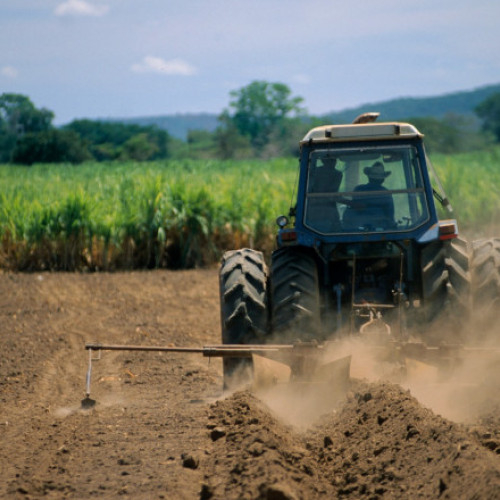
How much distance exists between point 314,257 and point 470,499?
9.65 ft

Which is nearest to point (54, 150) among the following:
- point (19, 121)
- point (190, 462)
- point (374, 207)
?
point (19, 121)

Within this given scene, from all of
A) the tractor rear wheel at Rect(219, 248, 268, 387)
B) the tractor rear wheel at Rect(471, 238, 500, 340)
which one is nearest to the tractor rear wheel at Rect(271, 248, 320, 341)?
the tractor rear wheel at Rect(219, 248, 268, 387)

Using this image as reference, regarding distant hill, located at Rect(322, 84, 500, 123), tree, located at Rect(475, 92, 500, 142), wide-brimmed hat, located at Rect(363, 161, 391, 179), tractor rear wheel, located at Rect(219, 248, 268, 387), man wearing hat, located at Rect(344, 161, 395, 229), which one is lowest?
tractor rear wheel, located at Rect(219, 248, 268, 387)

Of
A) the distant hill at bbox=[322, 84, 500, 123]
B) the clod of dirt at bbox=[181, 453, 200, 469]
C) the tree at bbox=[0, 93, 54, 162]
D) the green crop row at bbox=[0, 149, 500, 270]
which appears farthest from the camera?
the distant hill at bbox=[322, 84, 500, 123]

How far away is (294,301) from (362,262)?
2.65 feet

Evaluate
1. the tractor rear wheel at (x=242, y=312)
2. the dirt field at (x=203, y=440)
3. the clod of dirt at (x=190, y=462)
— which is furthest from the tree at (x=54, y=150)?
the clod of dirt at (x=190, y=462)

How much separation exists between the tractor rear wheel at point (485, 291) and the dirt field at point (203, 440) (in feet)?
2.72

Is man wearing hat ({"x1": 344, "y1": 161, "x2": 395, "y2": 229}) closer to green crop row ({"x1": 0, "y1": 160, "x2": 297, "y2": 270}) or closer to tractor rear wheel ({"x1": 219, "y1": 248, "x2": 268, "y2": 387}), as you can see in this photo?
tractor rear wheel ({"x1": 219, "y1": 248, "x2": 268, "y2": 387})

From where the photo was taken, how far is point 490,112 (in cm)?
9806

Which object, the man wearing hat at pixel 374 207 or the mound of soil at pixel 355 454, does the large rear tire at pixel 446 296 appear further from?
the mound of soil at pixel 355 454

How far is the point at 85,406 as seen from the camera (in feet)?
20.6

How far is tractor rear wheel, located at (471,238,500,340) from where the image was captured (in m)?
5.96

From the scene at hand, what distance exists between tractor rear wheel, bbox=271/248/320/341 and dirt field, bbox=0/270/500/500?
1.71 feet

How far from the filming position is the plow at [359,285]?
18.2ft
